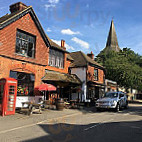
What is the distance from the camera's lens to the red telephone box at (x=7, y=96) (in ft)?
35.3

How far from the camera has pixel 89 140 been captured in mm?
5789

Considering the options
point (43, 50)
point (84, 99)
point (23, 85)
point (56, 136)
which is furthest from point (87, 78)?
point (56, 136)

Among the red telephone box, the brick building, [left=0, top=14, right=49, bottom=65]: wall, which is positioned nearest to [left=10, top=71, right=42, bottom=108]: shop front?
[left=0, top=14, right=49, bottom=65]: wall

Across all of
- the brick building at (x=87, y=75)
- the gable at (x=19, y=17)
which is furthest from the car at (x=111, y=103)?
the gable at (x=19, y=17)

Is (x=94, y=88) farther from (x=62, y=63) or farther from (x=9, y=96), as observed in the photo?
(x=9, y=96)

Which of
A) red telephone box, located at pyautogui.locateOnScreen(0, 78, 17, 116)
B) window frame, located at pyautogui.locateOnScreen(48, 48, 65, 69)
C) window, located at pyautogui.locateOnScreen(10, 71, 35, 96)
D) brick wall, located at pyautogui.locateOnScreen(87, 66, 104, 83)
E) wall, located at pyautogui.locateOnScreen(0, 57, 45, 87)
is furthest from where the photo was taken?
brick wall, located at pyautogui.locateOnScreen(87, 66, 104, 83)

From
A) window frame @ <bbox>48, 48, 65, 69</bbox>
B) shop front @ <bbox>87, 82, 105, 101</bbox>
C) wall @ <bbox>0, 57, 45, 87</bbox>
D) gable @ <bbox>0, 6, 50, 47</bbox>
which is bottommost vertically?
shop front @ <bbox>87, 82, 105, 101</bbox>

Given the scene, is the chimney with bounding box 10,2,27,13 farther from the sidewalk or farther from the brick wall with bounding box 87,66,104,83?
the brick wall with bounding box 87,66,104,83

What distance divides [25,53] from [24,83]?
2.76 metres

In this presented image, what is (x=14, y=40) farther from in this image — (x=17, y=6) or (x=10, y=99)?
(x=10, y=99)

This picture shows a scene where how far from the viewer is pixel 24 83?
579 inches

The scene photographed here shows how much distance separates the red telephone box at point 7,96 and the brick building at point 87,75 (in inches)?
478

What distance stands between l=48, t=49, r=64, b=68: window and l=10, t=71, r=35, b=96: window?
3.89 m

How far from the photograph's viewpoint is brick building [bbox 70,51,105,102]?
2229 cm
